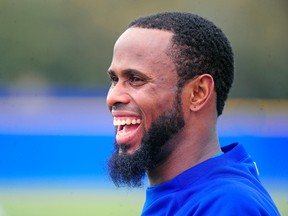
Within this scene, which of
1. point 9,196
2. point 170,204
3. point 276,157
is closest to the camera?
point 170,204

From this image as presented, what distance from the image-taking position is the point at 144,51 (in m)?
1.73

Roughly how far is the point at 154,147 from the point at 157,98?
13 cm

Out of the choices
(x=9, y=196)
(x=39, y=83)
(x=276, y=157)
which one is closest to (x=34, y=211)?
(x=9, y=196)

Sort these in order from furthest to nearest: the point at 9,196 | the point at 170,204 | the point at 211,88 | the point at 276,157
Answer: the point at 276,157
the point at 9,196
the point at 211,88
the point at 170,204

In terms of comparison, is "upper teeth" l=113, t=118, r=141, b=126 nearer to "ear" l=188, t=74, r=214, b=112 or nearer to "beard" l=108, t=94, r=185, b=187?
"beard" l=108, t=94, r=185, b=187

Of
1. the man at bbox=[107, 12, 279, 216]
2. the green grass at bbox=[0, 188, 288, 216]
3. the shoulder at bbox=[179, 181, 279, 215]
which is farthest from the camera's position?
the green grass at bbox=[0, 188, 288, 216]

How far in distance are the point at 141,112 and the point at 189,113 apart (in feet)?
0.45

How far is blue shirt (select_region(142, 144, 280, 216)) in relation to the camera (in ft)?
4.91

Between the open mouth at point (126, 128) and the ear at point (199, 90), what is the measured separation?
16cm

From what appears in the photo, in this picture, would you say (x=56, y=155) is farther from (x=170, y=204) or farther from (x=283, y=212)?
(x=170, y=204)

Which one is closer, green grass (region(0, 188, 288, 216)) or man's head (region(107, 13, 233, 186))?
man's head (region(107, 13, 233, 186))

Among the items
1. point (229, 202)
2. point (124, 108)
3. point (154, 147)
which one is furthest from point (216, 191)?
point (124, 108)

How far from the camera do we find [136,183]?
180cm

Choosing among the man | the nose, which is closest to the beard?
the man
